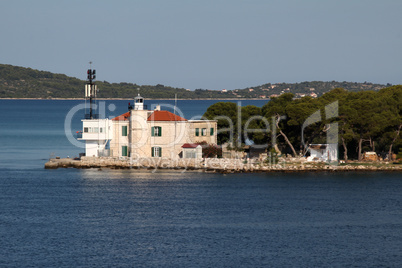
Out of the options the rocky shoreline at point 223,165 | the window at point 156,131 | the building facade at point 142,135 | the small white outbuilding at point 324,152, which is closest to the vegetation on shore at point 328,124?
the small white outbuilding at point 324,152

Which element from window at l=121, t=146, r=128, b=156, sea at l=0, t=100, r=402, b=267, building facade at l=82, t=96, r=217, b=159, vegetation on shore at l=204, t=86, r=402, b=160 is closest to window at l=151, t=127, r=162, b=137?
building facade at l=82, t=96, r=217, b=159

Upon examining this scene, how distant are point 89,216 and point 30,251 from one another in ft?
29.4

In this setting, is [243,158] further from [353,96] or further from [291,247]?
[291,247]

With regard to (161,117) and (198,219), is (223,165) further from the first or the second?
(198,219)

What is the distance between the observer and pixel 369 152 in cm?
6988

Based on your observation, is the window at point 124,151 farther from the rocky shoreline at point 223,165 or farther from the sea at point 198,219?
the sea at point 198,219

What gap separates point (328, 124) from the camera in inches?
2680

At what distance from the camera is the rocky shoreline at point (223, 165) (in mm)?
65438

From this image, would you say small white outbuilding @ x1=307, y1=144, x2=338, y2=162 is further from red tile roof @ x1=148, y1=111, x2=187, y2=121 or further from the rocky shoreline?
red tile roof @ x1=148, y1=111, x2=187, y2=121

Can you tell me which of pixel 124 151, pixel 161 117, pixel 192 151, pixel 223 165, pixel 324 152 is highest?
pixel 161 117

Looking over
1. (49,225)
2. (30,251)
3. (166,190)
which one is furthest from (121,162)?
(30,251)

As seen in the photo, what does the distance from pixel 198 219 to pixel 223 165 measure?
2153 centimetres

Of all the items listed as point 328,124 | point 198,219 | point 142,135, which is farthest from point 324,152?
point 198,219

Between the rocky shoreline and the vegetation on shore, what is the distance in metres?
3.06
